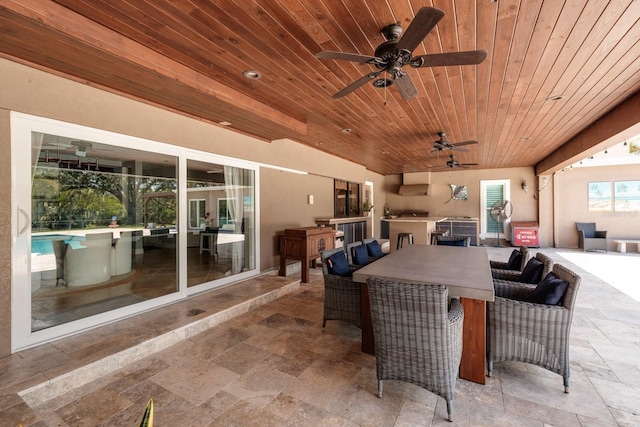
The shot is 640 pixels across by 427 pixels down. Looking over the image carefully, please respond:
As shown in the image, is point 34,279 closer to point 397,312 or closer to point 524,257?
point 397,312

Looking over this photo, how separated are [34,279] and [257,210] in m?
2.88

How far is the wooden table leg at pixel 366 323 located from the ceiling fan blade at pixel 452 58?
5.95ft

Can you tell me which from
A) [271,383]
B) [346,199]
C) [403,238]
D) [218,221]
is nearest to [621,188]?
[403,238]

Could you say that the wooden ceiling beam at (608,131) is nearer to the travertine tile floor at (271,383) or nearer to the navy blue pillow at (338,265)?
the travertine tile floor at (271,383)

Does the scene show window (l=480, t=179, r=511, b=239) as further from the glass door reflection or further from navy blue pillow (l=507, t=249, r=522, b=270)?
the glass door reflection

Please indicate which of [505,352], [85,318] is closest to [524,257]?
[505,352]

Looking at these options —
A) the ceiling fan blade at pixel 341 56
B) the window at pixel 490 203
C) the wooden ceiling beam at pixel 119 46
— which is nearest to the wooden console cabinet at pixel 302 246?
the wooden ceiling beam at pixel 119 46

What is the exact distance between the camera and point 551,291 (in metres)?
2.12

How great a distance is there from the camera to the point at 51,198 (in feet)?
8.60

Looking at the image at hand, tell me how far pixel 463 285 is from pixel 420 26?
5.56 feet

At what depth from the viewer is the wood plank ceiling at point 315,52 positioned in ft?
6.37

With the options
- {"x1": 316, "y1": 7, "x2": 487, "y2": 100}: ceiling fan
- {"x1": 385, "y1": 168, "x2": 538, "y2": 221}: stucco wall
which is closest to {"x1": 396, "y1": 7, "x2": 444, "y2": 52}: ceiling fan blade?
{"x1": 316, "y1": 7, "x2": 487, "y2": 100}: ceiling fan

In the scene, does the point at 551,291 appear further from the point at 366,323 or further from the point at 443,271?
the point at 366,323

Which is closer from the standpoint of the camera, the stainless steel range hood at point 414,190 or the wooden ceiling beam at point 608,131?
the wooden ceiling beam at point 608,131
